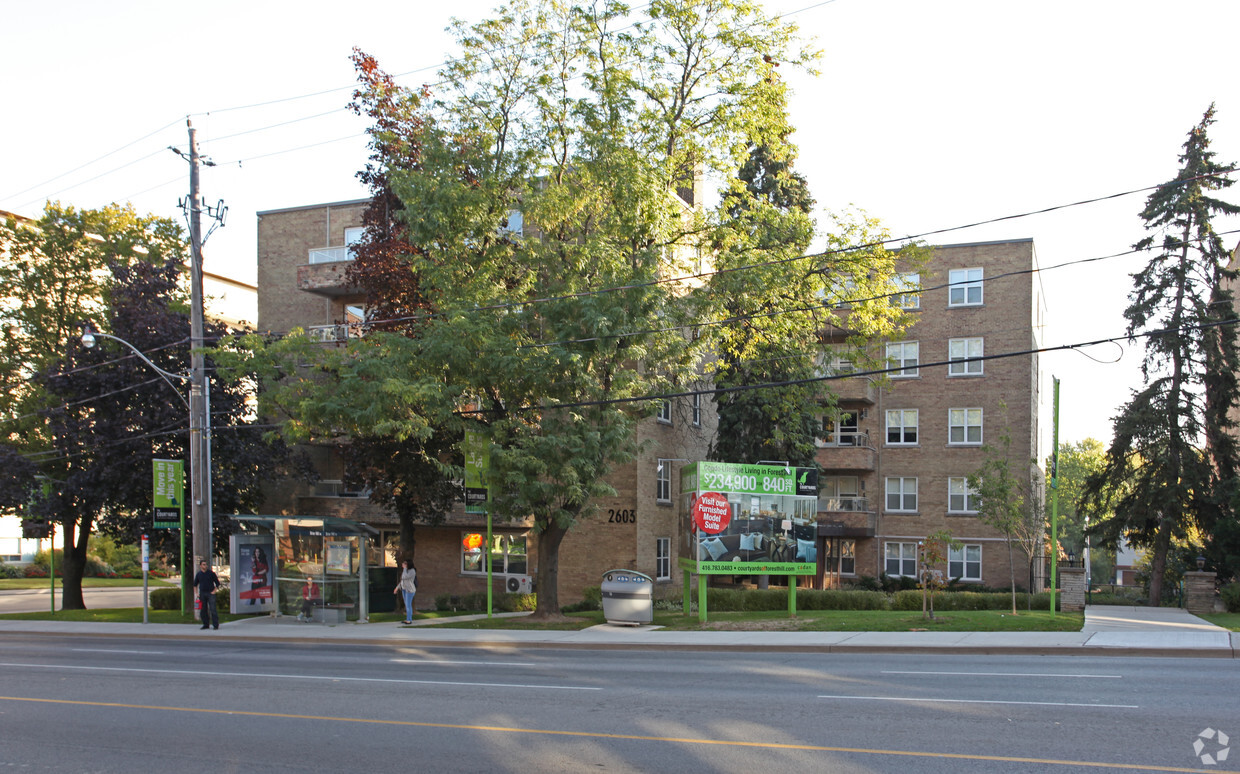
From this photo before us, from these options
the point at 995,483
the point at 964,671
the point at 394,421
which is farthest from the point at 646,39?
the point at 964,671

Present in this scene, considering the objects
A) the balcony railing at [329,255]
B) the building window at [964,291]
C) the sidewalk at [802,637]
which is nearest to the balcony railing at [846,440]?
the building window at [964,291]

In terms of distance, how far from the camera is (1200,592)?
26578mm

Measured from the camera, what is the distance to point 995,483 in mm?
23641

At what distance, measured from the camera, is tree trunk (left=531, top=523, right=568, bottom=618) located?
23672 mm

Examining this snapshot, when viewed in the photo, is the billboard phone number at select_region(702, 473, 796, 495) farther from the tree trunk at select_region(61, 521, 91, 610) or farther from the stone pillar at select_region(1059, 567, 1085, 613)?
the tree trunk at select_region(61, 521, 91, 610)

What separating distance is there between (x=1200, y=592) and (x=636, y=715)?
894 inches

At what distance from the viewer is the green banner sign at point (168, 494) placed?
2619 centimetres

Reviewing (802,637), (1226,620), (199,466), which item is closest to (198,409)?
(199,466)

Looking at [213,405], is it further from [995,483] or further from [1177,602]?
[1177,602]

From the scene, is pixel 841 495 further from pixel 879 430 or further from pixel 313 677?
pixel 313 677

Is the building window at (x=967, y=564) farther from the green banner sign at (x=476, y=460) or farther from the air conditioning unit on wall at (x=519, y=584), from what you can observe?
the green banner sign at (x=476, y=460)

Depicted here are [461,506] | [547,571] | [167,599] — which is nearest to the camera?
[547,571]

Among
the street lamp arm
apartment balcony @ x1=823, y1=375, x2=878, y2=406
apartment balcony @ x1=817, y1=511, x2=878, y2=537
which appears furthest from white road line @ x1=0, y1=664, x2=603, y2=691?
apartment balcony @ x1=823, y1=375, x2=878, y2=406

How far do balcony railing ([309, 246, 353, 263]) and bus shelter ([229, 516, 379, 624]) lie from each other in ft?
38.5
